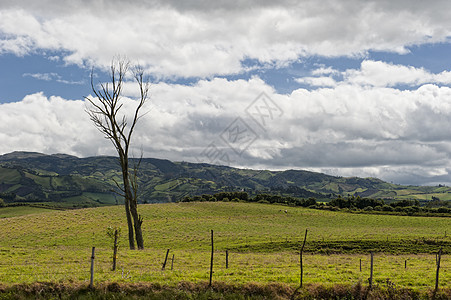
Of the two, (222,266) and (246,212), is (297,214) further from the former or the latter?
(222,266)

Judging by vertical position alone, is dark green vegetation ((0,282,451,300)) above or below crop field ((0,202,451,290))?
above

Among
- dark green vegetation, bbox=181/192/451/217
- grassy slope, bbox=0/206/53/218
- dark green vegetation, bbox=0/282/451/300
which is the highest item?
dark green vegetation, bbox=0/282/451/300

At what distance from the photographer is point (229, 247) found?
4884cm

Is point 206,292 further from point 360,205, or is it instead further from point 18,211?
point 18,211

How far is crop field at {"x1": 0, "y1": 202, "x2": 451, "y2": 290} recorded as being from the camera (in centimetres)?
2144

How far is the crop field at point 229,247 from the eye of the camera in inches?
844

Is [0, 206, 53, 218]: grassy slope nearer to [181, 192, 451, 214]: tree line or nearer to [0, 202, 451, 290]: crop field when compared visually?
[181, 192, 451, 214]: tree line

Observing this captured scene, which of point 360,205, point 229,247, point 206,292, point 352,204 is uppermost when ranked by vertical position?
point 206,292

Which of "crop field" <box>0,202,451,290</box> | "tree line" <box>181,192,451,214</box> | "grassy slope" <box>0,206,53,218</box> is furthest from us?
"grassy slope" <box>0,206,53,218</box>

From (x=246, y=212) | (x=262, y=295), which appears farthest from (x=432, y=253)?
(x=246, y=212)

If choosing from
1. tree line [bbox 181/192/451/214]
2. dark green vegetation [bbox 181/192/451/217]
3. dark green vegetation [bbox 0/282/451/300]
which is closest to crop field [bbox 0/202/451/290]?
dark green vegetation [bbox 0/282/451/300]

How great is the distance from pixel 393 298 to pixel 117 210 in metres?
87.4

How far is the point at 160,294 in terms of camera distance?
18.1 metres

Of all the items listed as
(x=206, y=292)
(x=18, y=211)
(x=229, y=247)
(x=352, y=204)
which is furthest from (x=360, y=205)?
(x=18, y=211)
